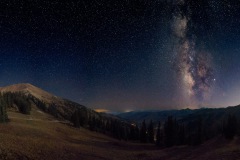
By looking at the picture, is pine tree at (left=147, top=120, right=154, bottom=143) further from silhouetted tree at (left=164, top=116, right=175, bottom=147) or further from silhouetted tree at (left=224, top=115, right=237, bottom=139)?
silhouetted tree at (left=224, top=115, right=237, bottom=139)

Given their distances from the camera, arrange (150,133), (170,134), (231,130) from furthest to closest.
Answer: (150,133)
(170,134)
(231,130)

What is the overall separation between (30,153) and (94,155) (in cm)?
1365

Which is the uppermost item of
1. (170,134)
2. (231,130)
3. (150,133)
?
(231,130)

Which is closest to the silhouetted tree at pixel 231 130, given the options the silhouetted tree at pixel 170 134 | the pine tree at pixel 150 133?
the silhouetted tree at pixel 170 134

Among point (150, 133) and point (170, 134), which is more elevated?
point (170, 134)

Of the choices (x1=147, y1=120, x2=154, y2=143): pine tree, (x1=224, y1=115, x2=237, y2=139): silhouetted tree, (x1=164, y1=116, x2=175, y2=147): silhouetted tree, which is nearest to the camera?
(x1=224, y1=115, x2=237, y2=139): silhouetted tree

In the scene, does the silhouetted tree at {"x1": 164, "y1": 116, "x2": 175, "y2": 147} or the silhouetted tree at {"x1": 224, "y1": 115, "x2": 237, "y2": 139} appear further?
the silhouetted tree at {"x1": 164, "y1": 116, "x2": 175, "y2": 147}

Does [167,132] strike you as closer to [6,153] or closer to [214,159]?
[214,159]

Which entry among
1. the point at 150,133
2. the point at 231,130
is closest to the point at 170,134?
the point at 150,133

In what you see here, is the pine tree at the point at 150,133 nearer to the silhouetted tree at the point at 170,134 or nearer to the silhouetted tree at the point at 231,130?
the silhouetted tree at the point at 170,134

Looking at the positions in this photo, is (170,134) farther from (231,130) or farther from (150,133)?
(231,130)

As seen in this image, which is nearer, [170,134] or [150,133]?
[170,134]

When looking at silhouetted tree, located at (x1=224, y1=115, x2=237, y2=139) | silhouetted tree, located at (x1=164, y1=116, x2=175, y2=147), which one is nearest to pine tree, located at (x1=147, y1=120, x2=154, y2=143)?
silhouetted tree, located at (x1=164, y1=116, x2=175, y2=147)

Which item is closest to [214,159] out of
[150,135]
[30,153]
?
[30,153]
